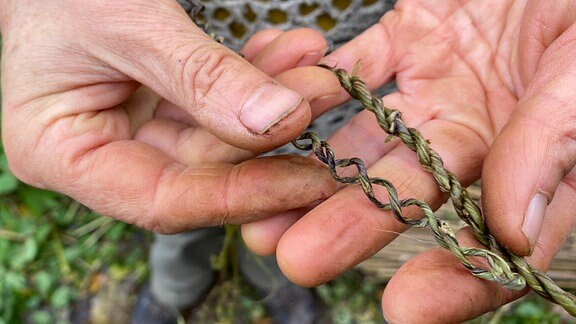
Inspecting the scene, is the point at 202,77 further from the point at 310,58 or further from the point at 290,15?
the point at 290,15

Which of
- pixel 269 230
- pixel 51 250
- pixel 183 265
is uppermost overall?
pixel 269 230

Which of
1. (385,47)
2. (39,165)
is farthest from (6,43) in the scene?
(385,47)

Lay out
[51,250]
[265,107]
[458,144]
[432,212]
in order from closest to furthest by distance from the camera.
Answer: [265,107]
[432,212]
[458,144]
[51,250]

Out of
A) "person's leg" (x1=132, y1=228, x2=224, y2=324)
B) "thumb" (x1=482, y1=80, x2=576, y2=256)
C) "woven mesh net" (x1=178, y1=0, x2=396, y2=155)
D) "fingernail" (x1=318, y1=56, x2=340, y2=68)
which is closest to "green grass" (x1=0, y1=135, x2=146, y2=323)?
"person's leg" (x1=132, y1=228, x2=224, y2=324)

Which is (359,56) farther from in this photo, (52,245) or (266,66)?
(52,245)

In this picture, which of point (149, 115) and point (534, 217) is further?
point (149, 115)

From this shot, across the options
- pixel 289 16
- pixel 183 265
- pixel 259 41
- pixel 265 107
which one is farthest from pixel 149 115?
pixel 183 265

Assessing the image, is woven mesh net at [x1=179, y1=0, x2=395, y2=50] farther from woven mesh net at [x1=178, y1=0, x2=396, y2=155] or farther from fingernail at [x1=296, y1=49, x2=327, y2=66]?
fingernail at [x1=296, y1=49, x2=327, y2=66]
